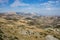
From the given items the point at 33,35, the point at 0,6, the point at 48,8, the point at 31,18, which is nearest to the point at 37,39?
the point at 33,35

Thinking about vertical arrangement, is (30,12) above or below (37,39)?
above

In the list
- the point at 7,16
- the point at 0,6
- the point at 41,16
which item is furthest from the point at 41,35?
the point at 0,6

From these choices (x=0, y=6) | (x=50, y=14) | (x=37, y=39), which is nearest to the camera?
(x=37, y=39)

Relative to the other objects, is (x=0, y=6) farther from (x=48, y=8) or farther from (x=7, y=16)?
(x=48, y=8)

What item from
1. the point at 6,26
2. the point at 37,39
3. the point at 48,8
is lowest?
the point at 37,39

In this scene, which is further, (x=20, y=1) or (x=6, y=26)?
(x=20, y=1)

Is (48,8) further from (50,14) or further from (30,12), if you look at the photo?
(30,12)

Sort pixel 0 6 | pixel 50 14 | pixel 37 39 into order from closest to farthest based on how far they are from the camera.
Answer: pixel 37 39, pixel 50 14, pixel 0 6
